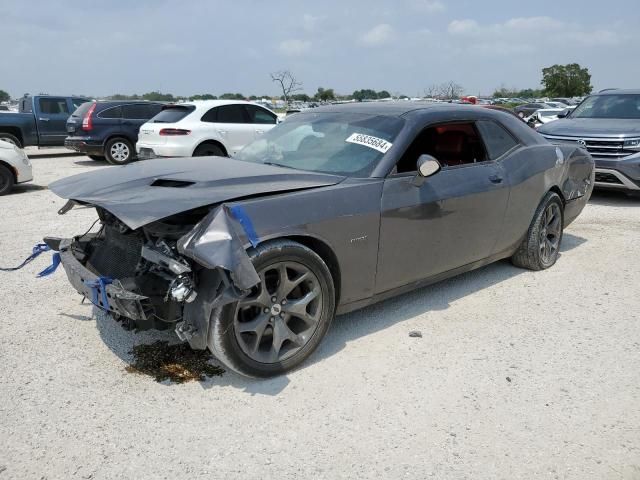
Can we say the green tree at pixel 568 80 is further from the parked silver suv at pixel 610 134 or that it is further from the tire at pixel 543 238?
the tire at pixel 543 238

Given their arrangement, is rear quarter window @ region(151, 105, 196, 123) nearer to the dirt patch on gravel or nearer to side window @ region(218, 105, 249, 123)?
side window @ region(218, 105, 249, 123)

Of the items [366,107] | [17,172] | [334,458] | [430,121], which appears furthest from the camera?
[17,172]

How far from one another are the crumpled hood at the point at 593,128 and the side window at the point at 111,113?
32.7ft

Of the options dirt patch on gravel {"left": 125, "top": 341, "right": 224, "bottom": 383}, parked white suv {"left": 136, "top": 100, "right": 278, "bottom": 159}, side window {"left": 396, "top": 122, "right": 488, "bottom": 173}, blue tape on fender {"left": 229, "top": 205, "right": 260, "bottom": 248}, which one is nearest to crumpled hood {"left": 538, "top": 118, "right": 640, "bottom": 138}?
side window {"left": 396, "top": 122, "right": 488, "bottom": 173}

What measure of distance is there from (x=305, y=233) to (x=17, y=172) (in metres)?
7.98

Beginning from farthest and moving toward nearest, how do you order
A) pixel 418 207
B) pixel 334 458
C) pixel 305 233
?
pixel 418 207 < pixel 305 233 < pixel 334 458

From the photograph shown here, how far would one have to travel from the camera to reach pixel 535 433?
2840 mm

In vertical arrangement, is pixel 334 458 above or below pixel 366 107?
below

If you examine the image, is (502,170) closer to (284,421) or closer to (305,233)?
(305,233)

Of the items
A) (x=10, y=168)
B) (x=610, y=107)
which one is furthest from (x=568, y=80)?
(x=10, y=168)

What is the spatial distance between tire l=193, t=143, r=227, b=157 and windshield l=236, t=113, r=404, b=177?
6.49m

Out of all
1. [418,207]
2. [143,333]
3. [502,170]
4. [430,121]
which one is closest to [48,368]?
[143,333]

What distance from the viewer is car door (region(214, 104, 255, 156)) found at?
441 inches

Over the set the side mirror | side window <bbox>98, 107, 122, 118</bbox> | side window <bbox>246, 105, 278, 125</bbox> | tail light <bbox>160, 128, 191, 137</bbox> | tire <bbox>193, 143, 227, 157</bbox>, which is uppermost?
the side mirror
